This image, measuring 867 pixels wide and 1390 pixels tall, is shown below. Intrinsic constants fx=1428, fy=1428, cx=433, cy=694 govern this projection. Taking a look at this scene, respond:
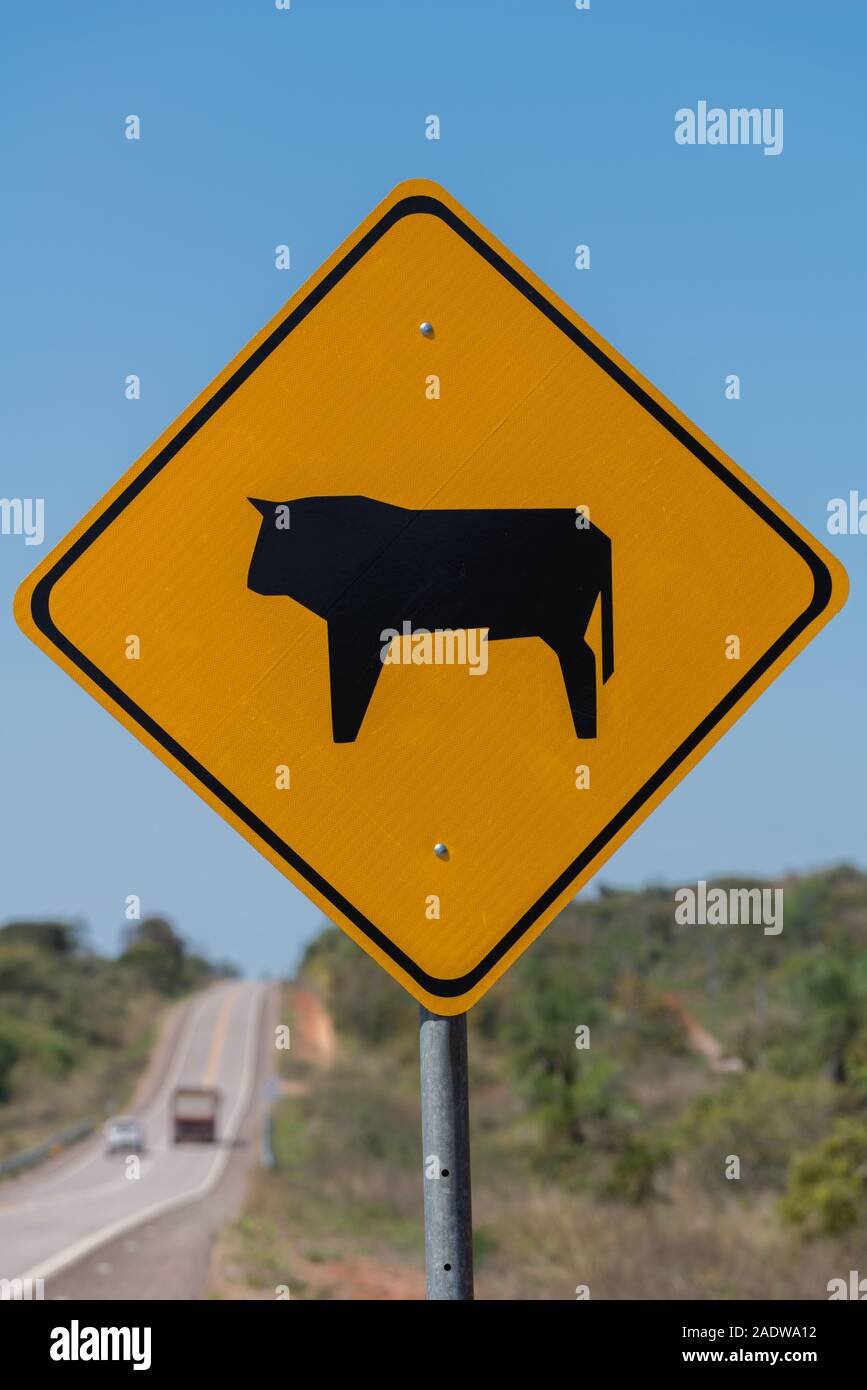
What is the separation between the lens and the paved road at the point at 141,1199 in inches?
847

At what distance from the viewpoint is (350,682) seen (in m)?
2.21

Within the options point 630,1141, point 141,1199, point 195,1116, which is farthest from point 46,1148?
point 630,1141

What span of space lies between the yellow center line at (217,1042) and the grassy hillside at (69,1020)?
3.57 meters

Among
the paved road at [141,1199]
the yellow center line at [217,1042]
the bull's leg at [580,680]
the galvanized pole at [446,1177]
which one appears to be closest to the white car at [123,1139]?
the paved road at [141,1199]

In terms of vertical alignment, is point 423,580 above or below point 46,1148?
above

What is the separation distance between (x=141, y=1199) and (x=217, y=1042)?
1837 inches

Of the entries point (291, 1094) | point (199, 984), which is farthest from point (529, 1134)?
point (199, 984)

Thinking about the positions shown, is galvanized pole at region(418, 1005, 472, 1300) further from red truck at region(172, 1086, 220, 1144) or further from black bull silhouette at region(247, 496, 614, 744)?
red truck at region(172, 1086, 220, 1144)

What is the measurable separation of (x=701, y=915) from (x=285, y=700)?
290cm

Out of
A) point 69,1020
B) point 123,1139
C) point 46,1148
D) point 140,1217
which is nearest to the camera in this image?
point 140,1217

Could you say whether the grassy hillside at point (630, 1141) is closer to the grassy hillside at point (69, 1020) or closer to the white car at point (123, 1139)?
the white car at point (123, 1139)

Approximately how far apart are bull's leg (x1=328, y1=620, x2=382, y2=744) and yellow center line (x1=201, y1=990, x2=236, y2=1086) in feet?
235

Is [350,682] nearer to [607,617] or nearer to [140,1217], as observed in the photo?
[607,617]
